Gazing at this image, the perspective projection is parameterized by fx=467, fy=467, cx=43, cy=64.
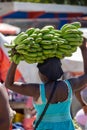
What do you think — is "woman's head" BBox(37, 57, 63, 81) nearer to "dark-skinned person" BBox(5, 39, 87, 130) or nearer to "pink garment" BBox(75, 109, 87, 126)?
"dark-skinned person" BBox(5, 39, 87, 130)

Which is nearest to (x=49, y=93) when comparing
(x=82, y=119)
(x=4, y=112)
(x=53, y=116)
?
(x=53, y=116)

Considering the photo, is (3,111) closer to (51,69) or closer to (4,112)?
(4,112)

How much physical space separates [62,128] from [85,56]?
0.75 metres

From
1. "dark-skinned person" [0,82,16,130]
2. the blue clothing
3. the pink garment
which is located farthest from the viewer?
the pink garment

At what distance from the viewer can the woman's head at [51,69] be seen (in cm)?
389

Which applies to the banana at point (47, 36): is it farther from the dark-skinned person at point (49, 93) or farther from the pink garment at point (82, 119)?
the pink garment at point (82, 119)

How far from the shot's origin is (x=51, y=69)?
3.90 m

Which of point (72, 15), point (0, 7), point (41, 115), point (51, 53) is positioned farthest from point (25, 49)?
point (72, 15)

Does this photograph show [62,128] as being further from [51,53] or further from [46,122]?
[51,53]

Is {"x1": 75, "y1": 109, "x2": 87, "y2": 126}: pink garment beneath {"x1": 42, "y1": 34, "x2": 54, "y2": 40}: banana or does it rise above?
beneath

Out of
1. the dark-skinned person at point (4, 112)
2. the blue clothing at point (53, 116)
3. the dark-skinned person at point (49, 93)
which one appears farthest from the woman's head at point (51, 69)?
the dark-skinned person at point (4, 112)

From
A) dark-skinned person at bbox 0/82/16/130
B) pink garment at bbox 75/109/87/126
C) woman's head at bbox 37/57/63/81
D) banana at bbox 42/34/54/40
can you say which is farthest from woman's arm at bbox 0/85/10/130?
pink garment at bbox 75/109/87/126

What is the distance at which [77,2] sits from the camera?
3325 cm

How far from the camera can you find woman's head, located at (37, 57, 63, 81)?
153 inches
